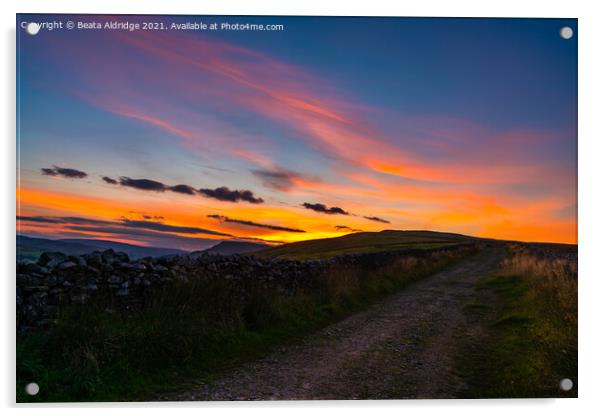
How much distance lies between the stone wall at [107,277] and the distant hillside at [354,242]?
0.82 metres

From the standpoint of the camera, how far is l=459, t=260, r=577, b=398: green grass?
6645 mm

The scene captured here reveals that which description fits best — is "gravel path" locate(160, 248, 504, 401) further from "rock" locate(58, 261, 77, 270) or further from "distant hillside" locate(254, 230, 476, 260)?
"rock" locate(58, 261, 77, 270)

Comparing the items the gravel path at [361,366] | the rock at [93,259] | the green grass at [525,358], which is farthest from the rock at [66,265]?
the green grass at [525,358]

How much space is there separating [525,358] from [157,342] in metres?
5.90

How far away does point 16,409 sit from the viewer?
6.50 m

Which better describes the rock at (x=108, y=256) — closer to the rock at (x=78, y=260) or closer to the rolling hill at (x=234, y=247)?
the rock at (x=78, y=260)

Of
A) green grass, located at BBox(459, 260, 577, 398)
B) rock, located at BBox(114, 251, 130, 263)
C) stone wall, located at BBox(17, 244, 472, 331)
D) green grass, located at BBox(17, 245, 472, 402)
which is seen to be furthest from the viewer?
rock, located at BBox(114, 251, 130, 263)

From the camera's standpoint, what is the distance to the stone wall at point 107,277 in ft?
21.4

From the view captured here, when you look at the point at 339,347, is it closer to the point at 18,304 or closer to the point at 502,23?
the point at 18,304

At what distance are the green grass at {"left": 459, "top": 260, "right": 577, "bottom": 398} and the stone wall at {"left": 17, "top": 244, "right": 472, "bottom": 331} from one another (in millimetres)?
4690

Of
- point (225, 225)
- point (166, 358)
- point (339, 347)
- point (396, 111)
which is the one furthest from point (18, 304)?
point (396, 111)

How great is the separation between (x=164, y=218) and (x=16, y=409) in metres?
3.56

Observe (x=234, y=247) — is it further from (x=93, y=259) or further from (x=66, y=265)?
(x=66, y=265)

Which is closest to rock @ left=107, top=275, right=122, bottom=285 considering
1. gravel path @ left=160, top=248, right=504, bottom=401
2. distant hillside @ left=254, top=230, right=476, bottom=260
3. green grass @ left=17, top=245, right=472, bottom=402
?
green grass @ left=17, top=245, right=472, bottom=402
